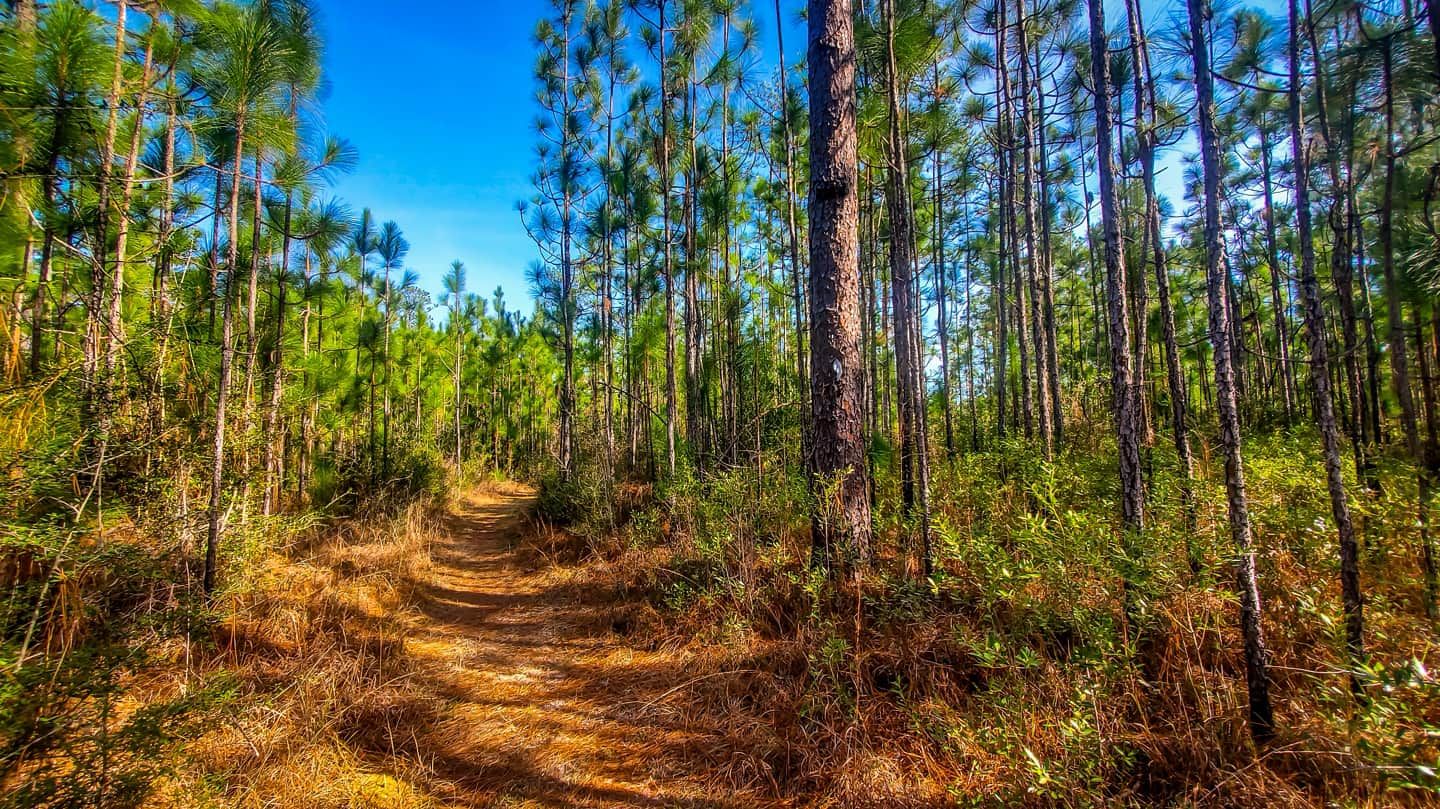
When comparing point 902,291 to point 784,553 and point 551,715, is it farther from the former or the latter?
point 551,715

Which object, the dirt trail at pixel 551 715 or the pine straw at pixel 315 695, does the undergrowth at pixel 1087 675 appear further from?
the pine straw at pixel 315 695

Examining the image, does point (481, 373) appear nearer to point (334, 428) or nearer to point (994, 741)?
point (334, 428)

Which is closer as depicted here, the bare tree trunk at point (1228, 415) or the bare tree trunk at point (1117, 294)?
the bare tree trunk at point (1228, 415)

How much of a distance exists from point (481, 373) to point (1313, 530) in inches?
869

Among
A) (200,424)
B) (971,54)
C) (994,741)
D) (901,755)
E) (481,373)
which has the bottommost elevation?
(901,755)

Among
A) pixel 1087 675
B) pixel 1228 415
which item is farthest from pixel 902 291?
pixel 1087 675

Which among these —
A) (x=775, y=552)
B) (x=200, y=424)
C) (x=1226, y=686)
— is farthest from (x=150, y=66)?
(x=1226, y=686)

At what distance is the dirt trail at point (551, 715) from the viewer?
7.27ft

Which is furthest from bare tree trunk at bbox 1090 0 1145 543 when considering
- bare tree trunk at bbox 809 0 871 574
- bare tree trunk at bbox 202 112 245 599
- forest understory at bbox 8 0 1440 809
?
bare tree trunk at bbox 202 112 245 599

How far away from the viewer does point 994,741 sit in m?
1.76

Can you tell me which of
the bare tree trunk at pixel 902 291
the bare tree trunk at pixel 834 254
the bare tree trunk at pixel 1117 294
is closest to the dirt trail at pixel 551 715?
the bare tree trunk at pixel 834 254

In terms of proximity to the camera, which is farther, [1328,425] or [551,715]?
[551,715]

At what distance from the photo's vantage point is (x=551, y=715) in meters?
2.86

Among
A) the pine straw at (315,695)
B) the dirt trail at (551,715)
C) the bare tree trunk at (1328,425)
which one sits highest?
the bare tree trunk at (1328,425)
